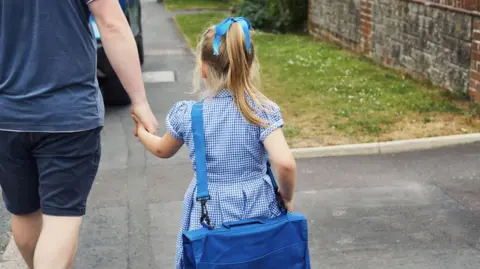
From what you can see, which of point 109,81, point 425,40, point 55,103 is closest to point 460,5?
point 425,40

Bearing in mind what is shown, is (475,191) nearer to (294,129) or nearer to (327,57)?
(294,129)

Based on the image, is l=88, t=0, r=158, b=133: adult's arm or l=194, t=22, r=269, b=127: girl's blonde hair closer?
l=194, t=22, r=269, b=127: girl's blonde hair

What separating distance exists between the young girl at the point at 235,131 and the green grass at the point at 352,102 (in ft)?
14.0

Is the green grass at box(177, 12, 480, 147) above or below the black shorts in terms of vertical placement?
below

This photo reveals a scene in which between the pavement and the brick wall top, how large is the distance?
6.84ft

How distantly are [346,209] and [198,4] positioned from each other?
2664 centimetres

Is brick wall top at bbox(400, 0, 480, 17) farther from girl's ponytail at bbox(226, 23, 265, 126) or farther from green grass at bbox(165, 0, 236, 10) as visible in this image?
green grass at bbox(165, 0, 236, 10)

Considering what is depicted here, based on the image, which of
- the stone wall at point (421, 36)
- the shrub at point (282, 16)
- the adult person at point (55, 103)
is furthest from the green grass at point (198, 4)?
the adult person at point (55, 103)

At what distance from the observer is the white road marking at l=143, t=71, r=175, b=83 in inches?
485

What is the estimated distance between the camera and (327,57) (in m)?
13.1

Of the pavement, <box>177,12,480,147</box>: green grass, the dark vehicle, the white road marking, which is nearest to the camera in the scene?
the pavement

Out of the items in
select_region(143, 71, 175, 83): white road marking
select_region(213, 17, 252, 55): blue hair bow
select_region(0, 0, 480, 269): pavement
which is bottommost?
select_region(143, 71, 175, 83): white road marking

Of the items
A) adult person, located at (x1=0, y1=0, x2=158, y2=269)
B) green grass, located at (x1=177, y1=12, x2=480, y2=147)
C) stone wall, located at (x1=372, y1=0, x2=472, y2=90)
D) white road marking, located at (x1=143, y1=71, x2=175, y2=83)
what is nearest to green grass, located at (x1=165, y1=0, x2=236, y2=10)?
white road marking, located at (x1=143, y1=71, x2=175, y2=83)

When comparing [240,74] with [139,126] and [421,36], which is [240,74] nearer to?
[139,126]
